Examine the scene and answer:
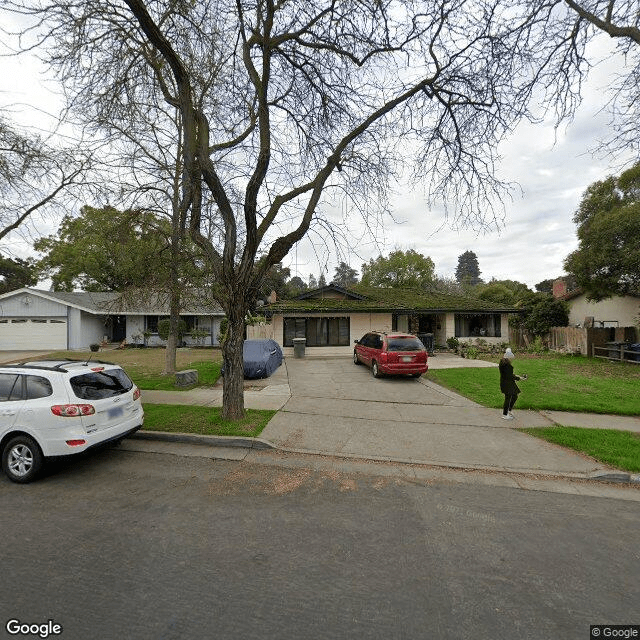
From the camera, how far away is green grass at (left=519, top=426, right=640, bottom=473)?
5.38 meters

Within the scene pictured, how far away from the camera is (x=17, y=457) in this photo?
4656 mm

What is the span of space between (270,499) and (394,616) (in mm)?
2117

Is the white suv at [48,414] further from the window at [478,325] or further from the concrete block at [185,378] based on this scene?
the window at [478,325]

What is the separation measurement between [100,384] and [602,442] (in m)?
8.75

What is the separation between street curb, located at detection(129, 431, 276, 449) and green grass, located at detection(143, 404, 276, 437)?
5.6 inches

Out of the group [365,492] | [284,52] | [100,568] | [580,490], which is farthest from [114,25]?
[580,490]

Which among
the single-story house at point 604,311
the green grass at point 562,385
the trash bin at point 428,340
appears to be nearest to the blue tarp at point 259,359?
the green grass at point 562,385

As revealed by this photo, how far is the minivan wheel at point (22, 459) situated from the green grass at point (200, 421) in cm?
202

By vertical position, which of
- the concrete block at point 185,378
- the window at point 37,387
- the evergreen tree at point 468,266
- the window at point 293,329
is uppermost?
the evergreen tree at point 468,266

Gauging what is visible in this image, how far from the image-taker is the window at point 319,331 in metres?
19.5

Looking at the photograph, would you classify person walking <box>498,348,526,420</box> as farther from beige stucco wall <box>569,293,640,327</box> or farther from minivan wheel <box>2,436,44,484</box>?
beige stucco wall <box>569,293,640,327</box>

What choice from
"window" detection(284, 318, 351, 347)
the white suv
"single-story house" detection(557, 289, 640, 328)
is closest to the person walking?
the white suv

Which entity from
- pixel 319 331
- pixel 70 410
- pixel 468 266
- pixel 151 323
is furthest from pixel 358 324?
pixel 468 266

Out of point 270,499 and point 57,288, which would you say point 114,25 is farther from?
point 57,288
